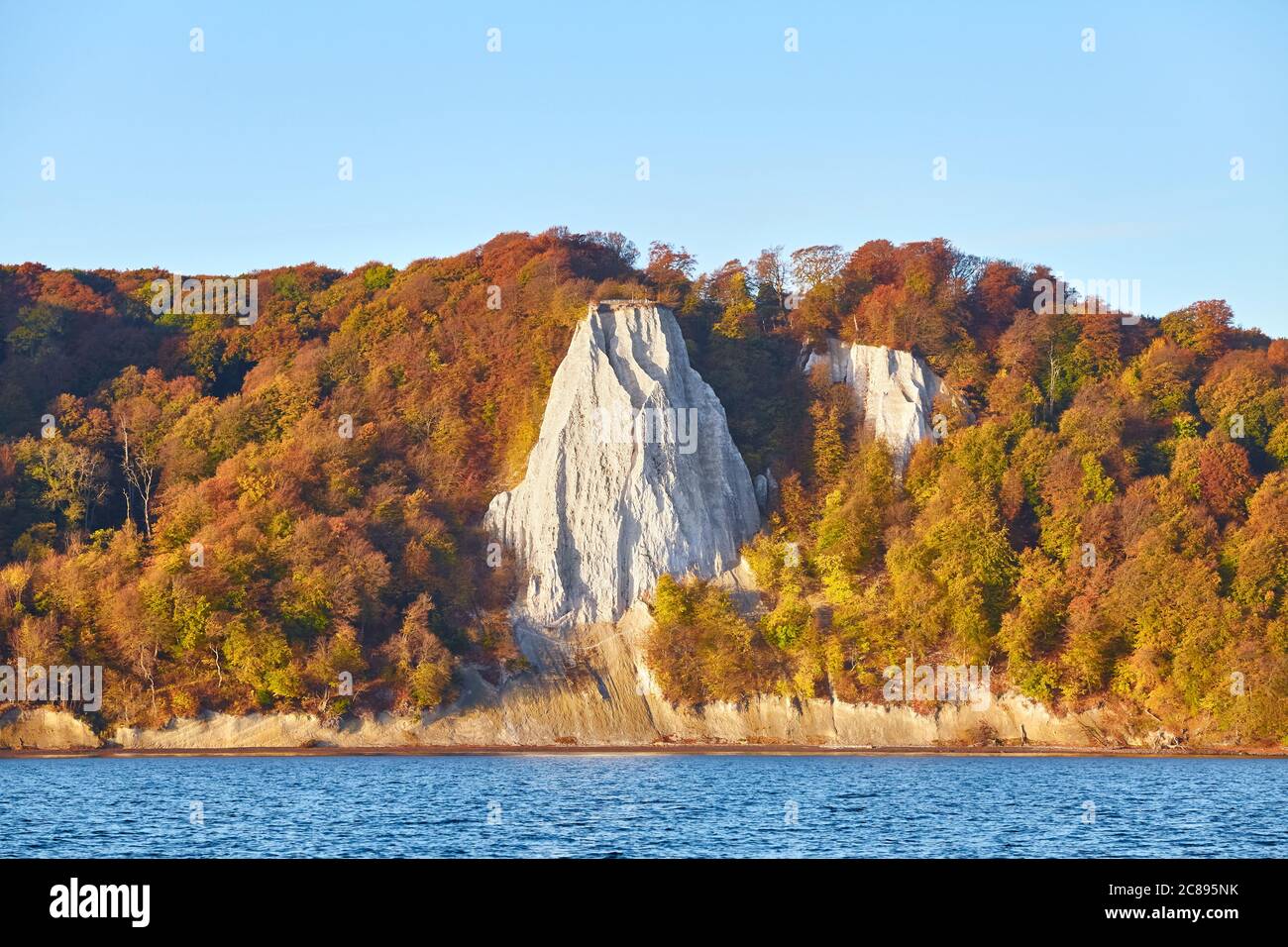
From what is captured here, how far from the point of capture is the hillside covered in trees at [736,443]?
212 feet

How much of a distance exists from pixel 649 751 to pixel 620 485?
47.8ft

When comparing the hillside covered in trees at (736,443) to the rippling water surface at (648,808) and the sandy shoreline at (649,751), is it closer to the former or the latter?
the sandy shoreline at (649,751)

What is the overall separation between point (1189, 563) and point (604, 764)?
86.3 ft

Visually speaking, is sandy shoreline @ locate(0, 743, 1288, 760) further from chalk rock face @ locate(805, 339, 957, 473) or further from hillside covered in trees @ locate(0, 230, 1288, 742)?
chalk rock face @ locate(805, 339, 957, 473)

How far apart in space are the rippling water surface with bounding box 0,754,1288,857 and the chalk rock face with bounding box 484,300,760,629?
1511 cm

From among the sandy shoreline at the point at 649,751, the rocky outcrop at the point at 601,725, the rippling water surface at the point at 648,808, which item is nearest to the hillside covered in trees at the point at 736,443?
the rocky outcrop at the point at 601,725

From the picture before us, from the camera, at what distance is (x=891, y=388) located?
79.8 meters

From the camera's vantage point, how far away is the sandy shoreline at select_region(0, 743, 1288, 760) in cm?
6125

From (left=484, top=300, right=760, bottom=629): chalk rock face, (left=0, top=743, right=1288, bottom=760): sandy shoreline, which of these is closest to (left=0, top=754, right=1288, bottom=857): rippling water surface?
(left=0, top=743, right=1288, bottom=760): sandy shoreline

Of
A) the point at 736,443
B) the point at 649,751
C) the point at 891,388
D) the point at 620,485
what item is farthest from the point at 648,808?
the point at 891,388

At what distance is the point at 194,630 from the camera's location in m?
64.8

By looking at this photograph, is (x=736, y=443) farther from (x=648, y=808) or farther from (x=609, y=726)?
(x=648, y=808)

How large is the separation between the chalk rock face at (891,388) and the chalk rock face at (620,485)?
307 inches
